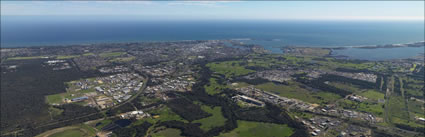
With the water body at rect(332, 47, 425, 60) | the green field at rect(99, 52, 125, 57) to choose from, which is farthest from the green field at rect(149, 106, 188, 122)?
the water body at rect(332, 47, 425, 60)

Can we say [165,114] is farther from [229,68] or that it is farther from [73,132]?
[229,68]

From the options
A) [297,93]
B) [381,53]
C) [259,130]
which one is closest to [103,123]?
[259,130]

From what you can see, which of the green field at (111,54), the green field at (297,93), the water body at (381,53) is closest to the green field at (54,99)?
the green field at (297,93)

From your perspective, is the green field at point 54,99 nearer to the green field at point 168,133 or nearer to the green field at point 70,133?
the green field at point 70,133

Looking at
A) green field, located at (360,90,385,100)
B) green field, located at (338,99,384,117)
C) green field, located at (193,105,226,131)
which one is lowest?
green field, located at (193,105,226,131)

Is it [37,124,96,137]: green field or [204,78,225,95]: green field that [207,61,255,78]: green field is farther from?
[37,124,96,137]: green field

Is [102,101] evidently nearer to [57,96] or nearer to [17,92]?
[57,96]

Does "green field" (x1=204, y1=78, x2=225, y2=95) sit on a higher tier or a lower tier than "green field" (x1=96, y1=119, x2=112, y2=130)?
→ higher
